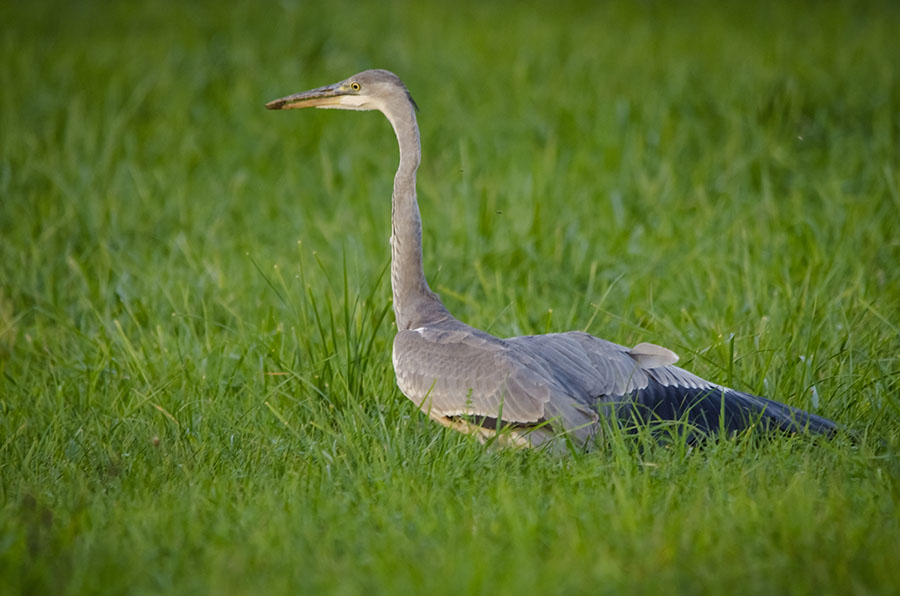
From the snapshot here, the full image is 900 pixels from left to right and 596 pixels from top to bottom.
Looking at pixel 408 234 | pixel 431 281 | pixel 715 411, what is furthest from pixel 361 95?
pixel 715 411

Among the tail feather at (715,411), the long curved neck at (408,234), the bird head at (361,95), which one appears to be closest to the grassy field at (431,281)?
the tail feather at (715,411)

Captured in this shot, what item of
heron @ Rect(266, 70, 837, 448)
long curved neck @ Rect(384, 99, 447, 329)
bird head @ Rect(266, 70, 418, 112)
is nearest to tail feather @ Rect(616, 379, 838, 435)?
heron @ Rect(266, 70, 837, 448)

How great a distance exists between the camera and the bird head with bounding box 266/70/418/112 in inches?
182

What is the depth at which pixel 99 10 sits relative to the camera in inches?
485

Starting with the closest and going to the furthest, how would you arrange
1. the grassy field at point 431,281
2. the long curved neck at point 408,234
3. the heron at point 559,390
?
the grassy field at point 431,281 < the heron at point 559,390 < the long curved neck at point 408,234

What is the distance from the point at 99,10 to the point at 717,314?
32.3 feet

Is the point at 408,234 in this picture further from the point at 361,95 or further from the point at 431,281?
the point at 431,281

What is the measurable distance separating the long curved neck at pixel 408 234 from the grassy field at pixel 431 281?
212 mm

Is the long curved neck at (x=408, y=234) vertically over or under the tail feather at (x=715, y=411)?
over

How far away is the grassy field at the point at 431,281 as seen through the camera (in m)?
3.14

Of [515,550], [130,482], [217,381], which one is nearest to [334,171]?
[217,381]

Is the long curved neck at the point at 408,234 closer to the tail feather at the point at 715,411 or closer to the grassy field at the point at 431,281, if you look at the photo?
the grassy field at the point at 431,281

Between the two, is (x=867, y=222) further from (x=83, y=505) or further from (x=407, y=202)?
(x=83, y=505)

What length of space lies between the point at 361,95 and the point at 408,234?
2.40 feet
